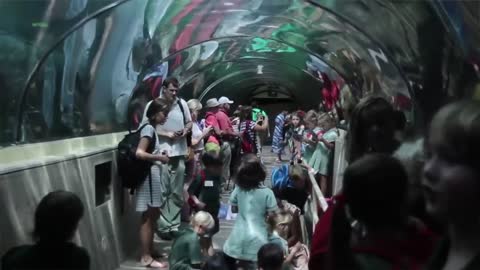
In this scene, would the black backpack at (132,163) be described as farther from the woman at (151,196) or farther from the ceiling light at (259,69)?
the ceiling light at (259,69)

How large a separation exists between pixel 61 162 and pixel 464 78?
345 cm

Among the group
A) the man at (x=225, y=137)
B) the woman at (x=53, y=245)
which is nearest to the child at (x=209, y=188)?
the woman at (x=53, y=245)

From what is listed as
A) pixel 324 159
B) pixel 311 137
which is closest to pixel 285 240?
pixel 324 159

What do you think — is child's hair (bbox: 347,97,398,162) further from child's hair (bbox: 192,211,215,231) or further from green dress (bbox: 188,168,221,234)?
green dress (bbox: 188,168,221,234)

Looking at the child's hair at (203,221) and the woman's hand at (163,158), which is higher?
the woman's hand at (163,158)

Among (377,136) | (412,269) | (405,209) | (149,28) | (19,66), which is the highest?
(149,28)

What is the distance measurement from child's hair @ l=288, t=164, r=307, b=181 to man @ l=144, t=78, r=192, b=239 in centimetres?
116

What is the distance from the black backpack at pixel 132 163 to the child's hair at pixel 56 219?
133 inches

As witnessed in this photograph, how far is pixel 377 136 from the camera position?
2.64m

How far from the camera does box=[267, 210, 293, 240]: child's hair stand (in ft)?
18.1

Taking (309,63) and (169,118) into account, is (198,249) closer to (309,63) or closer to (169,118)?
(169,118)

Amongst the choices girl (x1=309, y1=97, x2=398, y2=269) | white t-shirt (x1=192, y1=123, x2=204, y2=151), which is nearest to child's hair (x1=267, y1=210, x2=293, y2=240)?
girl (x1=309, y1=97, x2=398, y2=269)

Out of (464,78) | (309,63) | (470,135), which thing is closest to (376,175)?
(470,135)

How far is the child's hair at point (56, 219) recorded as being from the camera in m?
3.10
